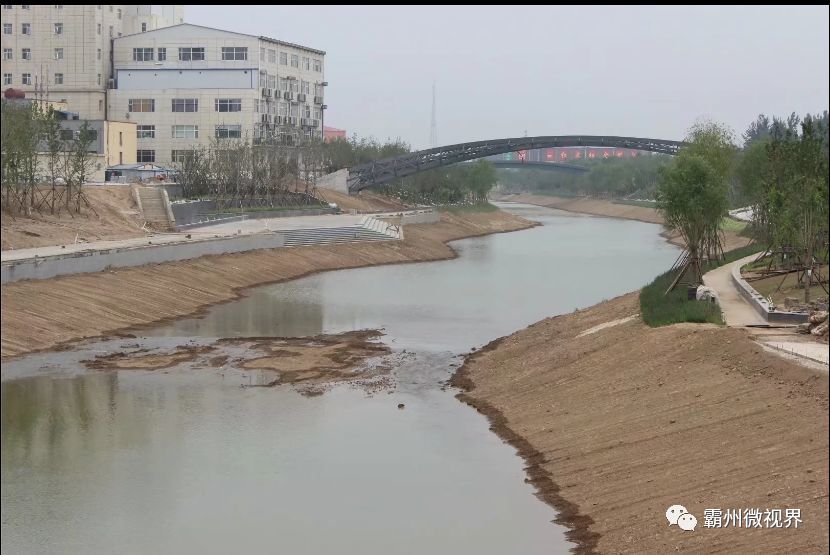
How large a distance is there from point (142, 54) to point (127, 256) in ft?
150

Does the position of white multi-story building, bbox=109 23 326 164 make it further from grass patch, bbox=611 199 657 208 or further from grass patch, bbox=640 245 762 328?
grass patch, bbox=611 199 657 208

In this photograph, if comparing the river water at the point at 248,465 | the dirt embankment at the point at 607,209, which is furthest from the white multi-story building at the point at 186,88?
the river water at the point at 248,465

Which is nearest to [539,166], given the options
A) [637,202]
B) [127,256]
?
[637,202]

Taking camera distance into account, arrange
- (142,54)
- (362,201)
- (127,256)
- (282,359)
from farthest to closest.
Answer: (362,201) < (142,54) < (127,256) < (282,359)

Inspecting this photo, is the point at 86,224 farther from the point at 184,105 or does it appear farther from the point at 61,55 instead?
the point at 61,55

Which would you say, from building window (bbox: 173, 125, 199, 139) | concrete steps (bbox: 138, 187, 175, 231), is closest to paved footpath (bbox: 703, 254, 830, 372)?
concrete steps (bbox: 138, 187, 175, 231)

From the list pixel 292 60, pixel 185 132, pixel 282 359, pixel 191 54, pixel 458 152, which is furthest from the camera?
pixel 458 152

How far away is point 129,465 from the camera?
19.6m

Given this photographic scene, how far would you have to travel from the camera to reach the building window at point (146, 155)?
285ft

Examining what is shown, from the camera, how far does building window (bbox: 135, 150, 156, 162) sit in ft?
285

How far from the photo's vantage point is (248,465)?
21172mm

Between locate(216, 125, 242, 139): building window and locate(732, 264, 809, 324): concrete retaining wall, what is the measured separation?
183ft

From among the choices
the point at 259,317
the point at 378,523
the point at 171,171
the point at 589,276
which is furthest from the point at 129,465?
the point at 171,171

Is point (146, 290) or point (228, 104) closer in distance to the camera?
point (146, 290)
